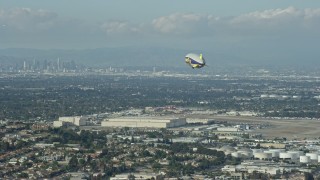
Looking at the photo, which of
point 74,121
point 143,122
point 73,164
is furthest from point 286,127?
point 73,164

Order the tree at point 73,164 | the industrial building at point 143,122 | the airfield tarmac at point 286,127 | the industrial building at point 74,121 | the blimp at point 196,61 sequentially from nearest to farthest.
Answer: the blimp at point 196,61 < the tree at point 73,164 < the airfield tarmac at point 286,127 < the industrial building at point 74,121 < the industrial building at point 143,122

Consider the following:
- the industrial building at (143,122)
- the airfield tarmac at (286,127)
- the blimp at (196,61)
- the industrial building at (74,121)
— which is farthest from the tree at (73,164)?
the industrial building at (143,122)

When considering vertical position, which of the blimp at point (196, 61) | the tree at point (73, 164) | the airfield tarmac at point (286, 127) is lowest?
the airfield tarmac at point (286, 127)

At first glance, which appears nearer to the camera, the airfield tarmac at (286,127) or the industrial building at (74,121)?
the airfield tarmac at (286,127)

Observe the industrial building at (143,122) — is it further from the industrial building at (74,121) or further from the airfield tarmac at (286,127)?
the airfield tarmac at (286,127)

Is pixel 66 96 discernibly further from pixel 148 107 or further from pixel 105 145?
pixel 105 145

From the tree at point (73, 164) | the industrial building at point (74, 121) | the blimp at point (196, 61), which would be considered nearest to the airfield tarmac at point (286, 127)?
the industrial building at point (74, 121)

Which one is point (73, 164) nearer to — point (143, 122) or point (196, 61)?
point (196, 61)

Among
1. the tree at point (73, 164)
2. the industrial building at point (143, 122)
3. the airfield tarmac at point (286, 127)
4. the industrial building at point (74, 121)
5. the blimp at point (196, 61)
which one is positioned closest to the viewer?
the blimp at point (196, 61)

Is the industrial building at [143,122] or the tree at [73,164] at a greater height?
the tree at [73,164]

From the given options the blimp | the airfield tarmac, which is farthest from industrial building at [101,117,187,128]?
the blimp
